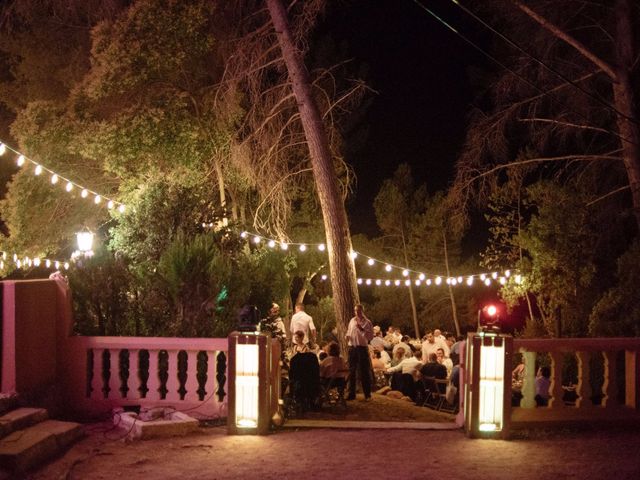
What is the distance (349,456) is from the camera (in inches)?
297

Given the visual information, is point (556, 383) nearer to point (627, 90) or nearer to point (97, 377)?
point (97, 377)

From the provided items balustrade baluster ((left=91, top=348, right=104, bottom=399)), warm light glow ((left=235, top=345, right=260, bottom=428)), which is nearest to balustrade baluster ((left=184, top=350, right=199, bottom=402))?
Answer: warm light glow ((left=235, top=345, right=260, bottom=428))

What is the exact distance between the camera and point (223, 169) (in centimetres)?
2081

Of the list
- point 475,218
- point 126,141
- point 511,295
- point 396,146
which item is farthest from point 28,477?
point 396,146

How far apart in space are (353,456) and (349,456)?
0.04m

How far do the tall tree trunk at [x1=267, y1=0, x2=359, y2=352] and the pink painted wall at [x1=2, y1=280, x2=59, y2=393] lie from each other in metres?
6.10

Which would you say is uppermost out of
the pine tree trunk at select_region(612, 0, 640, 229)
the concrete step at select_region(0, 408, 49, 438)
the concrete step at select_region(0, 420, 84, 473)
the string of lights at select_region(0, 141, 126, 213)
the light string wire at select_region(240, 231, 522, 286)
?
the pine tree trunk at select_region(612, 0, 640, 229)

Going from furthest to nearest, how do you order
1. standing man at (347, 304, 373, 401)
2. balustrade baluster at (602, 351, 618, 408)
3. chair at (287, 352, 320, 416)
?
standing man at (347, 304, 373, 401) < chair at (287, 352, 320, 416) < balustrade baluster at (602, 351, 618, 408)

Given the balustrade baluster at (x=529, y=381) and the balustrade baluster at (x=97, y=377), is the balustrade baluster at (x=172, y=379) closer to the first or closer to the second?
the balustrade baluster at (x=97, y=377)

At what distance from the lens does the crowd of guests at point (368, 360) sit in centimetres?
1155

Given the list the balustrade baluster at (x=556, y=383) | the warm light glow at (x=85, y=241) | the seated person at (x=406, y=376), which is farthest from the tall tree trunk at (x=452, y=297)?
the balustrade baluster at (x=556, y=383)

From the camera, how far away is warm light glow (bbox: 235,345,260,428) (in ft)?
27.5

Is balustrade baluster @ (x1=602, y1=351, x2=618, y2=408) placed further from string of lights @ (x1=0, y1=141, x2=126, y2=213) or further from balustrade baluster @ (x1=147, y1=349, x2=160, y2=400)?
string of lights @ (x1=0, y1=141, x2=126, y2=213)

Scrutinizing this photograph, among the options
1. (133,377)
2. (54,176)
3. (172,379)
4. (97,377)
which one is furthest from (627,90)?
(54,176)
